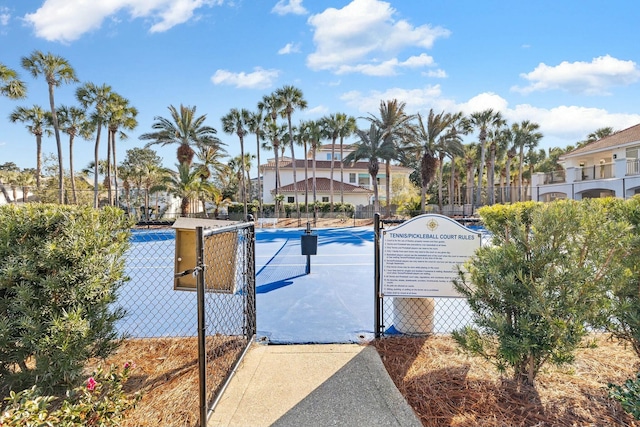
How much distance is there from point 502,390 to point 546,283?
103cm

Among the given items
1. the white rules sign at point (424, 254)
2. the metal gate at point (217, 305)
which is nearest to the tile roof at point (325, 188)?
the metal gate at point (217, 305)

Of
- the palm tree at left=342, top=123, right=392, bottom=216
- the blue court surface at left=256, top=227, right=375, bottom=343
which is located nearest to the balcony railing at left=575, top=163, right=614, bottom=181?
the palm tree at left=342, top=123, right=392, bottom=216

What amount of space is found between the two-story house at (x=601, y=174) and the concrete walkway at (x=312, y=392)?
2379 centimetres

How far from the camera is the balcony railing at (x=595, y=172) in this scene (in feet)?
68.7

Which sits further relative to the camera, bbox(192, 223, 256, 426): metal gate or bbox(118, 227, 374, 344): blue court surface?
bbox(118, 227, 374, 344): blue court surface

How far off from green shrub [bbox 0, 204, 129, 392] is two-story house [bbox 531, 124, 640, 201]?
25708 mm

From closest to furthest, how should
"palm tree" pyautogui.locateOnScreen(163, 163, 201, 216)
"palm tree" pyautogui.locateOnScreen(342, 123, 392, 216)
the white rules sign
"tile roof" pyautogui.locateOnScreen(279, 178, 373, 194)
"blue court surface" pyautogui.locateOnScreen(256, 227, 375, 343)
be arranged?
the white rules sign < "blue court surface" pyautogui.locateOnScreen(256, 227, 375, 343) < "palm tree" pyautogui.locateOnScreen(163, 163, 201, 216) < "palm tree" pyautogui.locateOnScreen(342, 123, 392, 216) < "tile roof" pyautogui.locateOnScreen(279, 178, 373, 194)

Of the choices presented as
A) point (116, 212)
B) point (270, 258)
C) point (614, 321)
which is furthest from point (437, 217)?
point (270, 258)

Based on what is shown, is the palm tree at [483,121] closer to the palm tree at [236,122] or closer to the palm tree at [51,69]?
the palm tree at [236,122]

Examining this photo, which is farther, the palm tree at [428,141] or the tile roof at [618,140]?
the palm tree at [428,141]

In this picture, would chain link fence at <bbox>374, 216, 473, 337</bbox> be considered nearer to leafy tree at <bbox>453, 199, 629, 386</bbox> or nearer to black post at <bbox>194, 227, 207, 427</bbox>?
leafy tree at <bbox>453, 199, 629, 386</bbox>

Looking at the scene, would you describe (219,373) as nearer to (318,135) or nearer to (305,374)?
(305,374)

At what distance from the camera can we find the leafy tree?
7.44ft

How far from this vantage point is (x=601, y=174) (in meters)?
21.5
